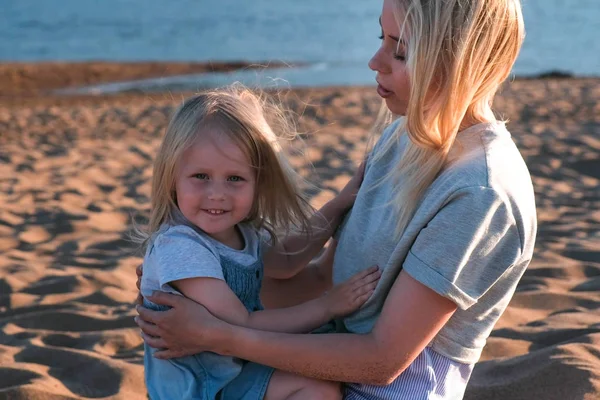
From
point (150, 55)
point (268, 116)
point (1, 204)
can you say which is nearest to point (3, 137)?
point (1, 204)

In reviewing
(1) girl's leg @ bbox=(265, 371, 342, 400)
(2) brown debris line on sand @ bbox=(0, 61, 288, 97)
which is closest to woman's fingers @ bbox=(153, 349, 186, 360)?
(1) girl's leg @ bbox=(265, 371, 342, 400)

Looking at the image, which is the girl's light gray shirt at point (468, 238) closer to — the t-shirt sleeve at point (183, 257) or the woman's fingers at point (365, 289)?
the woman's fingers at point (365, 289)

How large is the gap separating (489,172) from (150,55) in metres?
21.1

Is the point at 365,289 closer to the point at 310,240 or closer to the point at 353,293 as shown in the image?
the point at 353,293

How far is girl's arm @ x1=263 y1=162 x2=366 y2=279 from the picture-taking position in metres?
2.73

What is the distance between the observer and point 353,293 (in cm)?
224

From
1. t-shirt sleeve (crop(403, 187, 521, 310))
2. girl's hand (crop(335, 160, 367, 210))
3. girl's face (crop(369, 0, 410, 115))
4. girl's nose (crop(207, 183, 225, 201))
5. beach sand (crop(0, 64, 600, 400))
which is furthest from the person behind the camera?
beach sand (crop(0, 64, 600, 400))

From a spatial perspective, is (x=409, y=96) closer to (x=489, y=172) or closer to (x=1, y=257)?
(x=489, y=172)

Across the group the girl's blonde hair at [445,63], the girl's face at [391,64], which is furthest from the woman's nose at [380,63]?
the girl's blonde hair at [445,63]

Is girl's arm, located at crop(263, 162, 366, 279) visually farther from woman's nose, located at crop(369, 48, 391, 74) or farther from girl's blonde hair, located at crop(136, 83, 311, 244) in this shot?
woman's nose, located at crop(369, 48, 391, 74)

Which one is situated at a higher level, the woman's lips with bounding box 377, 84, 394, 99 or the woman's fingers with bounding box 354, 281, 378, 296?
the woman's lips with bounding box 377, 84, 394, 99

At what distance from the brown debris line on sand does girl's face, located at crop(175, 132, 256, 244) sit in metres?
12.5

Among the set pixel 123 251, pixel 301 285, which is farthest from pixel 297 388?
pixel 123 251

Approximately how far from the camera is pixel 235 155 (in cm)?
243
